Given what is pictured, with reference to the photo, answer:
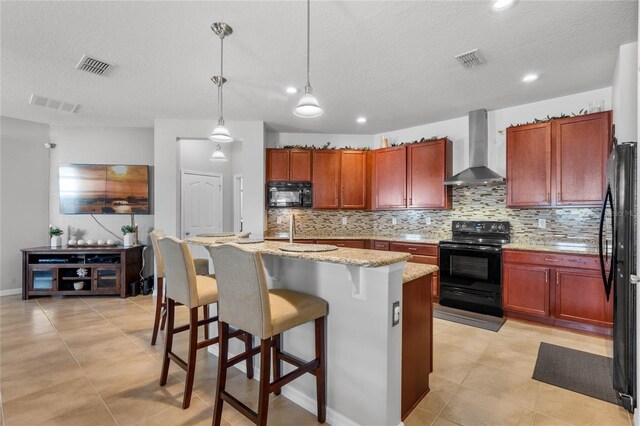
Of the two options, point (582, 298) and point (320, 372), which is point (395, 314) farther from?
point (582, 298)

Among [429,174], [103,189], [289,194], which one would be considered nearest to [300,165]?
[289,194]

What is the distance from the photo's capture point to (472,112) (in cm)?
430

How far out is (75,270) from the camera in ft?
15.6

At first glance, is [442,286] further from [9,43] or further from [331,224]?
[9,43]

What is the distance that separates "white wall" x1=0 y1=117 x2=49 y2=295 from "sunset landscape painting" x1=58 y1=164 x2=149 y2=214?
1.14ft

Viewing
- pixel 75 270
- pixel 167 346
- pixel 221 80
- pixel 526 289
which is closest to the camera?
pixel 167 346

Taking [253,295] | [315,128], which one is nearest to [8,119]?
[315,128]

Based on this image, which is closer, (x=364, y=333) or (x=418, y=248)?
(x=364, y=333)

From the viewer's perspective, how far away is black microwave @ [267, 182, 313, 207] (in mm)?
5098

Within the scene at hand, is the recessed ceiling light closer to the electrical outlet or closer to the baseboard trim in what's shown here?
the electrical outlet

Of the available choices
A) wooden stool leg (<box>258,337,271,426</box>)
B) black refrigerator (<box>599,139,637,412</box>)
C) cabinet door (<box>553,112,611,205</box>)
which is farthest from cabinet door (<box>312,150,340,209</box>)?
wooden stool leg (<box>258,337,271,426</box>)

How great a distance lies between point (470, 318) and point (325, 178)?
3017mm

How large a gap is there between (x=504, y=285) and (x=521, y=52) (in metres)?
2.54

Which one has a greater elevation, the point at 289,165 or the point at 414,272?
the point at 289,165
